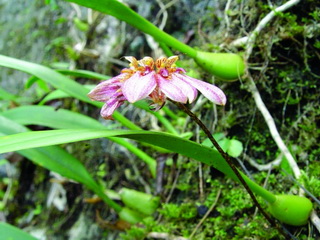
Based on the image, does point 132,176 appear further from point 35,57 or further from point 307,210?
point 35,57

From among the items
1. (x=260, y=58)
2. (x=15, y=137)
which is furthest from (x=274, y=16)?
(x=15, y=137)

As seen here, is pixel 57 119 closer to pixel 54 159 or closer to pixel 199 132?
pixel 54 159

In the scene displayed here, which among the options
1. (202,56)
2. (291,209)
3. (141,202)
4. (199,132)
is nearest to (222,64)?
(202,56)

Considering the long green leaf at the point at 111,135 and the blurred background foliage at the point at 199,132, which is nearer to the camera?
the long green leaf at the point at 111,135

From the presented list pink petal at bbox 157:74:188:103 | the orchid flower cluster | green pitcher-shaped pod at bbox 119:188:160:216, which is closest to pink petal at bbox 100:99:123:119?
the orchid flower cluster

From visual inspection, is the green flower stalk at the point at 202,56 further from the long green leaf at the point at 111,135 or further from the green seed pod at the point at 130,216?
the green seed pod at the point at 130,216

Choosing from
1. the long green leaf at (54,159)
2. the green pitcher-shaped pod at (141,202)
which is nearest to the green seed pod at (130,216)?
the green pitcher-shaped pod at (141,202)
